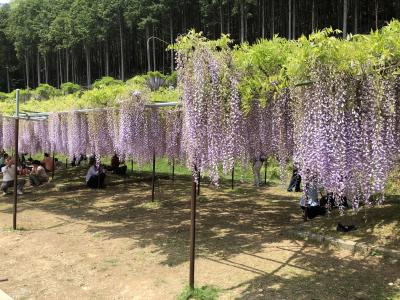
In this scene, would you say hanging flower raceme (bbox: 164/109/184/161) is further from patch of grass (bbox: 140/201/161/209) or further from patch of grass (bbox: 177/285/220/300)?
patch of grass (bbox: 177/285/220/300)

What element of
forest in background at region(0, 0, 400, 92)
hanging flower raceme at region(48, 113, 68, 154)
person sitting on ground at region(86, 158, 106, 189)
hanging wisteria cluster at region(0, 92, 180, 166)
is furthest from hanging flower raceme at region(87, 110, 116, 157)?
forest in background at region(0, 0, 400, 92)

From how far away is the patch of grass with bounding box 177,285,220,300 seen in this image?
15.8 feet

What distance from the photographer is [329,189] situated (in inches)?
174

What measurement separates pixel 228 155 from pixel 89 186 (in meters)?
9.63

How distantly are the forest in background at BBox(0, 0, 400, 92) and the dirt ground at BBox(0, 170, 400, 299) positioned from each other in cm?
1880

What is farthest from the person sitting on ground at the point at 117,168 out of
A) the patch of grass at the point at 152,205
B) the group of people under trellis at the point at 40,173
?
the patch of grass at the point at 152,205

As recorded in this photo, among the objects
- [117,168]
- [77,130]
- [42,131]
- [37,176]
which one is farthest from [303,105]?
[117,168]

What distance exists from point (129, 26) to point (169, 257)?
44.5 m

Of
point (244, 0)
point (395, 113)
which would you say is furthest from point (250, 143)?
point (244, 0)

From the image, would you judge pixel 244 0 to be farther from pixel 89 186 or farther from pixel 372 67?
pixel 372 67

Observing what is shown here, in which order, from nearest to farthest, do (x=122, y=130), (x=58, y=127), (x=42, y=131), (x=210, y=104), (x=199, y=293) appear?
(x=199, y=293), (x=210, y=104), (x=122, y=130), (x=58, y=127), (x=42, y=131)

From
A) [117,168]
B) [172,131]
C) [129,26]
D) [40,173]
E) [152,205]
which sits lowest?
[152,205]

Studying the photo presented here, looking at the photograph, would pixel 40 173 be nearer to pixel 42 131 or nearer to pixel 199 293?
pixel 42 131

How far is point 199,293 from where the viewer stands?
4871mm
